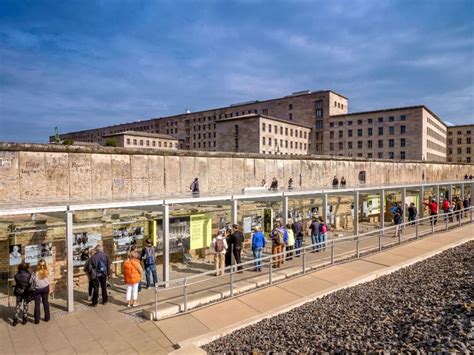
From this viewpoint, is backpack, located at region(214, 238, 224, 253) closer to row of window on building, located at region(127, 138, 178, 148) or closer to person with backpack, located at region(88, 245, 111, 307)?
person with backpack, located at region(88, 245, 111, 307)

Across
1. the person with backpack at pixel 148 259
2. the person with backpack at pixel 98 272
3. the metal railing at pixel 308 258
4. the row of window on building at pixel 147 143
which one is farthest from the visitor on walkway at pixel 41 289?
the row of window on building at pixel 147 143

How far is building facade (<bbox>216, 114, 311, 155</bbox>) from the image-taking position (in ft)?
222

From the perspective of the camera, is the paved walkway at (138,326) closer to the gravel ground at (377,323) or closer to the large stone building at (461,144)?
the gravel ground at (377,323)

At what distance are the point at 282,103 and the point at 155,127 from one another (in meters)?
40.6

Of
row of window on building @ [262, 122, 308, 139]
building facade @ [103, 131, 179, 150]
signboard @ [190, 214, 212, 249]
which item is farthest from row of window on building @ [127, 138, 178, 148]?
signboard @ [190, 214, 212, 249]

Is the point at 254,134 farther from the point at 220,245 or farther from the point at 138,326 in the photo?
the point at 138,326

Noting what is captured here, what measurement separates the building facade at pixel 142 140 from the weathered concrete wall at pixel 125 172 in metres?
66.6

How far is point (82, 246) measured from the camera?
355 inches

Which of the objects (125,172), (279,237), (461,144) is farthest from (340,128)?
(279,237)

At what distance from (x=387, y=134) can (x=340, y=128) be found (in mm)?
9191

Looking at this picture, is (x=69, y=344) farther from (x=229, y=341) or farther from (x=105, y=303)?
(x=229, y=341)

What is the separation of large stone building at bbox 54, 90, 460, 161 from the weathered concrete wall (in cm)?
4798

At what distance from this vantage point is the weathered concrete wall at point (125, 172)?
11.2 metres

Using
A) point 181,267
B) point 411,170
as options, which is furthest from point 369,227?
point 411,170
